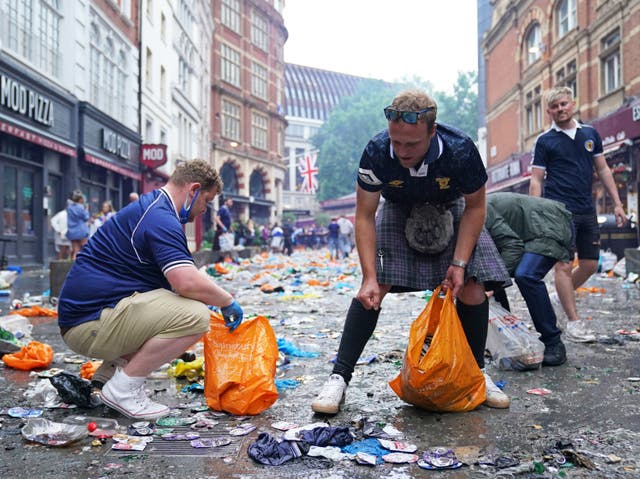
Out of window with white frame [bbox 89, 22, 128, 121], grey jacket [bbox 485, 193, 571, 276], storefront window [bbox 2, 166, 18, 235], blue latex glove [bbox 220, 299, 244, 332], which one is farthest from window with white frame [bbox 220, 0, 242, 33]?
blue latex glove [bbox 220, 299, 244, 332]

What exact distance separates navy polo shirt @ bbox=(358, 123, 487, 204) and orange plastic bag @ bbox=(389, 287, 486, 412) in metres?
0.53

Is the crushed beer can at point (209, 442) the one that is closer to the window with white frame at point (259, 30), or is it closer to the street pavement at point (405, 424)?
the street pavement at point (405, 424)

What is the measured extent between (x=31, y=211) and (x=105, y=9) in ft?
23.9

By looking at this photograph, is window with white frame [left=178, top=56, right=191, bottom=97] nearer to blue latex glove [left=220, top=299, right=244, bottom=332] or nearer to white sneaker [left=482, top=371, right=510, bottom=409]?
blue latex glove [left=220, top=299, right=244, bottom=332]

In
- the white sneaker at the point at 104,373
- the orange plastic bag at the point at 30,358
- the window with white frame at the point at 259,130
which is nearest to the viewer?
the white sneaker at the point at 104,373

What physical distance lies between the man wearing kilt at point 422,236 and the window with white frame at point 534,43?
23831 millimetres

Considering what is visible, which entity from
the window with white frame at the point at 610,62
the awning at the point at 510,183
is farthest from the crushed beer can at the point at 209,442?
the awning at the point at 510,183

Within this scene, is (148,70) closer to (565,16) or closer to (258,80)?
(565,16)

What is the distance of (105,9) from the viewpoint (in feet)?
57.4

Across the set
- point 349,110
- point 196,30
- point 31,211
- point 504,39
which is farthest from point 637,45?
point 349,110

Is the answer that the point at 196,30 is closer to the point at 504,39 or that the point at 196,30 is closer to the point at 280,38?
the point at 504,39

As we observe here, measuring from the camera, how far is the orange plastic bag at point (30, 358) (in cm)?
387

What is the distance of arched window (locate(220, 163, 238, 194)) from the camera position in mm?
41812

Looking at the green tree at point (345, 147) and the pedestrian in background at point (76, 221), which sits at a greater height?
the green tree at point (345, 147)
